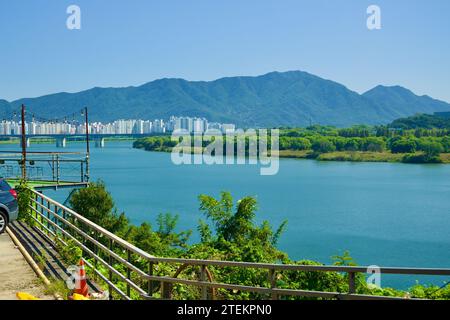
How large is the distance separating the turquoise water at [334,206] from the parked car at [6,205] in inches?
940

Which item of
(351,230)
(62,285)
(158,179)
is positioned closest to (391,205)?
(351,230)

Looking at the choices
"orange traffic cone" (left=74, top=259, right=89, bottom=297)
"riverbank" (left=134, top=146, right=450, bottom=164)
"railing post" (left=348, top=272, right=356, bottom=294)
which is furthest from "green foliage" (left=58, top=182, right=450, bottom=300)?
"riverbank" (left=134, top=146, right=450, bottom=164)

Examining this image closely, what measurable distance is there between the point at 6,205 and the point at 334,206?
48033 millimetres

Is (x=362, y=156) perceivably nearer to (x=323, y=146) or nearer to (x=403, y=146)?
(x=403, y=146)

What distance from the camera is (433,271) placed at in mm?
4238

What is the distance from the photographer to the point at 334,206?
187ft

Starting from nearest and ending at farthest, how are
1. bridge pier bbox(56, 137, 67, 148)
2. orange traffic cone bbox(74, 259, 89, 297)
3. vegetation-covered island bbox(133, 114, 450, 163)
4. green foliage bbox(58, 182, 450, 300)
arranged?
orange traffic cone bbox(74, 259, 89, 297) → green foliage bbox(58, 182, 450, 300) → bridge pier bbox(56, 137, 67, 148) → vegetation-covered island bbox(133, 114, 450, 163)

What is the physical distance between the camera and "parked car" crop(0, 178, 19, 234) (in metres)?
11.9

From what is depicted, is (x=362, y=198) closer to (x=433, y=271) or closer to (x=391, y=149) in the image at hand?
(x=433, y=271)

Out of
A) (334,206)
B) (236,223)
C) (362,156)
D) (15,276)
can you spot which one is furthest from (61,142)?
(15,276)

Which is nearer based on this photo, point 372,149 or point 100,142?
point 100,142

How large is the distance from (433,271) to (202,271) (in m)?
2.65

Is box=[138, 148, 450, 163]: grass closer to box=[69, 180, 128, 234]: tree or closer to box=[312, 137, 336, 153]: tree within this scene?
box=[312, 137, 336, 153]: tree

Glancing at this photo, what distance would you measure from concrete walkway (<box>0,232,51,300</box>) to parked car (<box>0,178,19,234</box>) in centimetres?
116
